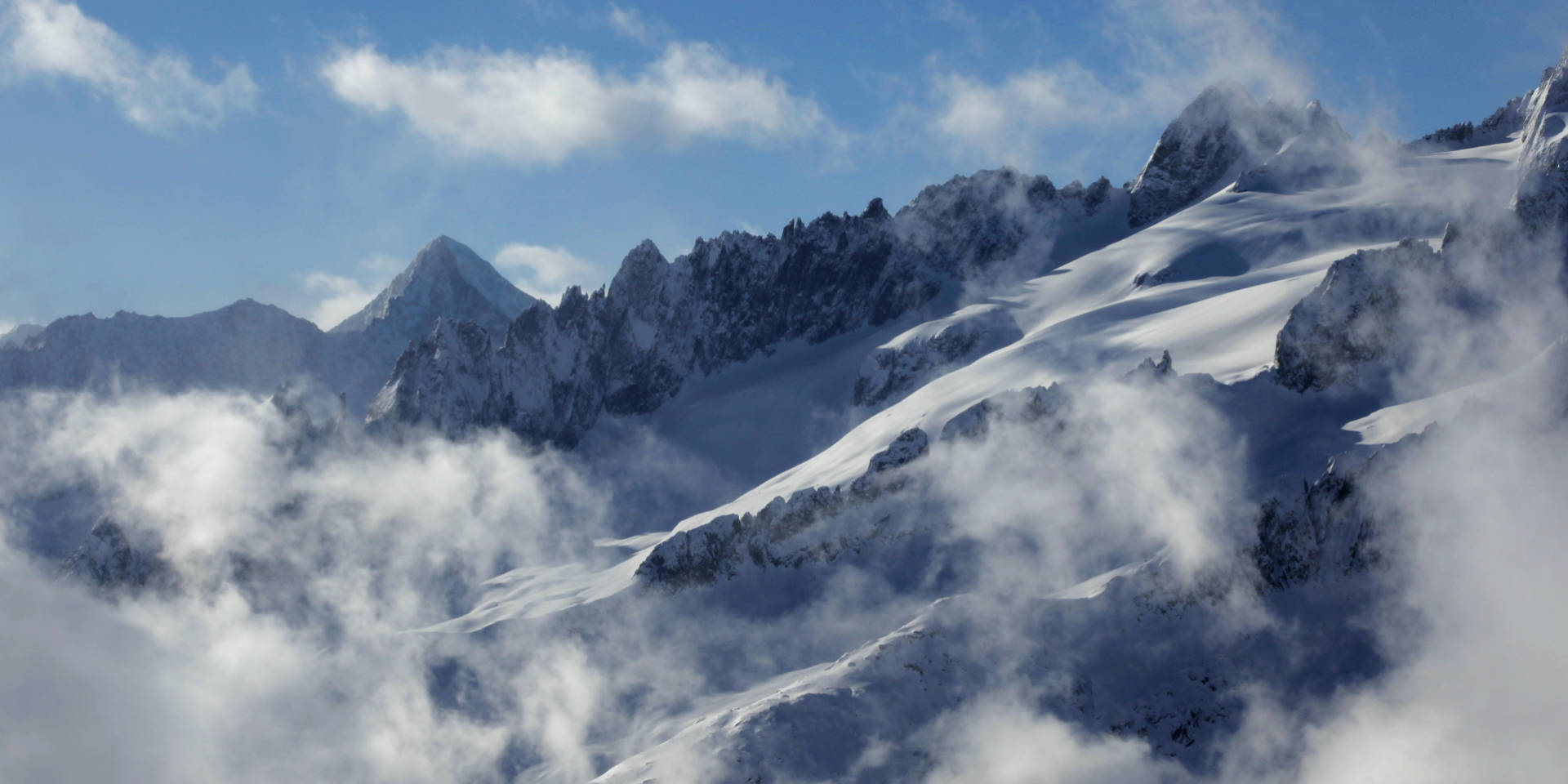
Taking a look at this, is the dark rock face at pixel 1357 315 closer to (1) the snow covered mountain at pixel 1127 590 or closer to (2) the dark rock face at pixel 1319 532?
(1) the snow covered mountain at pixel 1127 590

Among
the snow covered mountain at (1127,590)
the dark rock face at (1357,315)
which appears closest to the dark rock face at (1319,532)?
the snow covered mountain at (1127,590)

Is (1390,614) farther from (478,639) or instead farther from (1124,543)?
(478,639)

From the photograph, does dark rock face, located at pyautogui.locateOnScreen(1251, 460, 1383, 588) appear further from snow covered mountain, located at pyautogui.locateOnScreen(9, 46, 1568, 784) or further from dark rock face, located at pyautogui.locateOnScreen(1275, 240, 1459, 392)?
dark rock face, located at pyautogui.locateOnScreen(1275, 240, 1459, 392)

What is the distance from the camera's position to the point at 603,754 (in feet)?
474

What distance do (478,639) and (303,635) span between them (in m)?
36.5

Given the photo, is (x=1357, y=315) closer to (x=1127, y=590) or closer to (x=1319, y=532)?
(x=1319, y=532)

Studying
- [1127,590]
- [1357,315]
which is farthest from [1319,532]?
[1357,315]

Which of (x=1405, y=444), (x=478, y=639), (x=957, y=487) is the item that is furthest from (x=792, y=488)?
(x=1405, y=444)

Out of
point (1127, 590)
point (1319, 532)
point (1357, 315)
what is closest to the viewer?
point (1319, 532)

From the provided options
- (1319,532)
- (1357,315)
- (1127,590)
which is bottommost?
(1127,590)

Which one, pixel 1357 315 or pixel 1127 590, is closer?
pixel 1127 590

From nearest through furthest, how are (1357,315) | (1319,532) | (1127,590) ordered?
(1319,532) < (1127,590) < (1357,315)

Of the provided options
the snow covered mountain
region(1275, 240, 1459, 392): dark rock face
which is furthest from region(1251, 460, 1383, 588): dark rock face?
region(1275, 240, 1459, 392): dark rock face

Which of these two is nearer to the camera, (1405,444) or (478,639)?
(1405,444)
